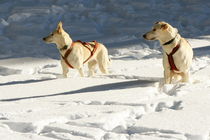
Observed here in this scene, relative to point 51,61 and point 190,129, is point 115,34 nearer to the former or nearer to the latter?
point 51,61

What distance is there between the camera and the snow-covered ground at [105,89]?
351 centimetres

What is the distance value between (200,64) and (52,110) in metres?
3.89

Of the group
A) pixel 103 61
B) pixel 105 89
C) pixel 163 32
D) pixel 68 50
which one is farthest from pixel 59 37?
pixel 163 32

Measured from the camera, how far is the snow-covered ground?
3514 millimetres

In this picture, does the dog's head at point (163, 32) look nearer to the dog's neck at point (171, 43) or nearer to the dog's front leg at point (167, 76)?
the dog's neck at point (171, 43)

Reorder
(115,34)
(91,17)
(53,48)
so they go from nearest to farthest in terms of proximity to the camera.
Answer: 1. (53,48)
2. (115,34)
3. (91,17)

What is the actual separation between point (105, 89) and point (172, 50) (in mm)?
893

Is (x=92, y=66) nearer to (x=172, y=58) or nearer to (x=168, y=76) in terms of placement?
(x=168, y=76)

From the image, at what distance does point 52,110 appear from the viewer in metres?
4.12

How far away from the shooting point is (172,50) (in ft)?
17.6

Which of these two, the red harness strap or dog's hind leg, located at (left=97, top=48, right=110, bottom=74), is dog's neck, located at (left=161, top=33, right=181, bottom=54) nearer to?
the red harness strap

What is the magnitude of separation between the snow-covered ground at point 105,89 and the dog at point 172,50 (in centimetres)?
21

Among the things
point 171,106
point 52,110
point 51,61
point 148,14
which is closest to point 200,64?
point 51,61

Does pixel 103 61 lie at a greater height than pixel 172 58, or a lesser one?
greater
